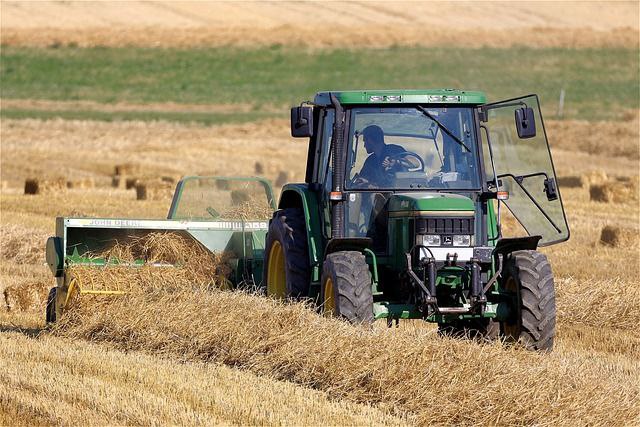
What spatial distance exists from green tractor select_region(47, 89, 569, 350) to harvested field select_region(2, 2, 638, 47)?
47.2m

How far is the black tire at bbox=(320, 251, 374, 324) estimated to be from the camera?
8.17m

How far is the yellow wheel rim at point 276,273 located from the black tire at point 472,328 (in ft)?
4.26

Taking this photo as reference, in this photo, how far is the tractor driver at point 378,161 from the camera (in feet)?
29.1

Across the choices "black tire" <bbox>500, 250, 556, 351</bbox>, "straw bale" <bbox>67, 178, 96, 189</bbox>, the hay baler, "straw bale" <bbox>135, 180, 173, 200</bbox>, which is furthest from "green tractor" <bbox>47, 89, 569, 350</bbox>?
"straw bale" <bbox>67, 178, 96, 189</bbox>

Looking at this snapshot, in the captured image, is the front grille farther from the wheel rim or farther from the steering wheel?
the steering wheel

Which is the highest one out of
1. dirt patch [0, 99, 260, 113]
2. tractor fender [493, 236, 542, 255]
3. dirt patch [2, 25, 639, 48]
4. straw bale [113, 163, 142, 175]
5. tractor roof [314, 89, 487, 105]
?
dirt patch [2, 25, 639, 48]

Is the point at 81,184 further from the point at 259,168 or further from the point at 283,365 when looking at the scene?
the point at 283,365

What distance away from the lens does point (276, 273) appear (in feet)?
32.2

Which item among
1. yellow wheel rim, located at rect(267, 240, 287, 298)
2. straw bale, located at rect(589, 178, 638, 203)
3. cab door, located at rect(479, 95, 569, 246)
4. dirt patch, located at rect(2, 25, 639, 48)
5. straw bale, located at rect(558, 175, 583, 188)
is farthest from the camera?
dirt patch, located at rect(2, 25, 639, 48)

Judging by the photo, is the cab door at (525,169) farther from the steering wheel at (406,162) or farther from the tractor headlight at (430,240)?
the tractor headlight at (430,240)

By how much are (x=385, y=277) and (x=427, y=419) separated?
2513 mm

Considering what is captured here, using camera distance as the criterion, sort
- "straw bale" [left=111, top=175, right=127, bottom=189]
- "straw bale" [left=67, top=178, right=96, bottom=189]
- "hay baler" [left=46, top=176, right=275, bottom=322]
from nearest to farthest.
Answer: "hay baler" [left=46, top=176, right=275, bottom=322] → "straw bale" [left=67, top=178, right=96, bottom=189] → "straw bale" [left=111, top=175, right=127, bottom=189]

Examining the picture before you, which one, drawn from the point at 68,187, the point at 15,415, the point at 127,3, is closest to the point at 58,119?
the point at 68,187

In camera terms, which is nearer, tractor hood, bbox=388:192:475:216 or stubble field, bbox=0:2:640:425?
stubble field, bbox=0:2:640:425
